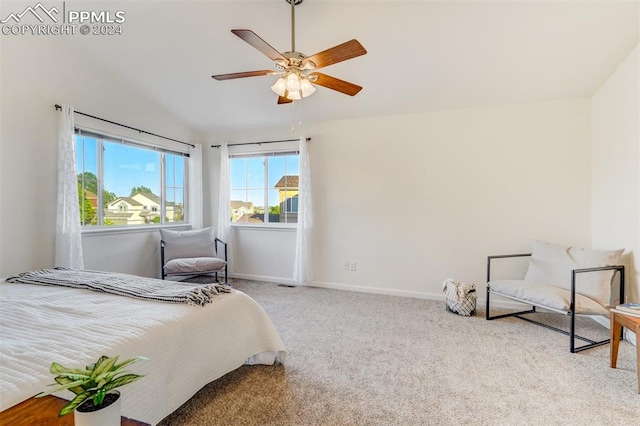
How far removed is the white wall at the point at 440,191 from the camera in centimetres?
329

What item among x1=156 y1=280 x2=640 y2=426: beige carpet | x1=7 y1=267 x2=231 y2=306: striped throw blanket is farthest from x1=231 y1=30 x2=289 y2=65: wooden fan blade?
x1=156 y1=280 x2=640 y2=426: beige carpet

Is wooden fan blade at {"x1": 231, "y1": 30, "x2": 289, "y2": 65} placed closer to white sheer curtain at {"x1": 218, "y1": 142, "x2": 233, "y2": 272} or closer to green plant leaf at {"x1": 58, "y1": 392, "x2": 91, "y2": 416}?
green plant leaf at {"x1": 58, "y1": 392, "x2": 91, "y2": 416}

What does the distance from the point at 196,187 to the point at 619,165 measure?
5.04 metres

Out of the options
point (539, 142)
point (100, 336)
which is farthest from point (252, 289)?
point (539, 142)

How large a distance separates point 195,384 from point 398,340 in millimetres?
1674

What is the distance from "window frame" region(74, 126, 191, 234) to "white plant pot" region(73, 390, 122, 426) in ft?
10.8

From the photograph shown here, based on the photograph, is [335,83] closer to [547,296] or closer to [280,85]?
[280,85]

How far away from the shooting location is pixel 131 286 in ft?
6.66

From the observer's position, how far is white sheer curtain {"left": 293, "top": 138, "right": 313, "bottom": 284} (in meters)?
4.18

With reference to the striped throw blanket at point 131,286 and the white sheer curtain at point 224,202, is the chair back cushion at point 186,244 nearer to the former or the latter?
the white sheer curtain at point 224,202

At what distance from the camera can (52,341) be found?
1.32m

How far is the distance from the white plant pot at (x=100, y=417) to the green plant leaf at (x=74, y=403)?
0.03 metres

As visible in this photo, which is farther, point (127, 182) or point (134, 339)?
point (127, 182)

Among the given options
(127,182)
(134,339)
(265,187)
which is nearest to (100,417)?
(134,339)
